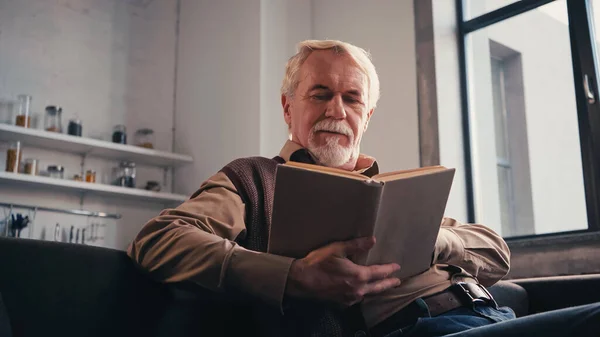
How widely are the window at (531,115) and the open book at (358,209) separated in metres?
1.91

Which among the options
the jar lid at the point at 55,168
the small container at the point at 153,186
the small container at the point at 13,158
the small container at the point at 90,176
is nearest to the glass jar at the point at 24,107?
the small container at the point at 13,158

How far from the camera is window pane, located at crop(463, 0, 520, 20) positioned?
353cm

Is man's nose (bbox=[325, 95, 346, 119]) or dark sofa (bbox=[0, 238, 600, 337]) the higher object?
man's nose (bbox=[325, 95, 346, 119])

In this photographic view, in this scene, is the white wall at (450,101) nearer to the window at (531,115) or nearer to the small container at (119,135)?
the window at (531,115)

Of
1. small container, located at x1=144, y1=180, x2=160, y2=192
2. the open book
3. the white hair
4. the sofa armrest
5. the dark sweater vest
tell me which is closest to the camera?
the open book

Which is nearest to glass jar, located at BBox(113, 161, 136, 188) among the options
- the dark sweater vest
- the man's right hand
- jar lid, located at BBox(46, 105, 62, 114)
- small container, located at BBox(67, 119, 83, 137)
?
small container, located at BBox(67, 119, 83, 137)

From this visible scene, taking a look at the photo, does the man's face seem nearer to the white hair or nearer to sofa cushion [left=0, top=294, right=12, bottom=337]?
the white hair

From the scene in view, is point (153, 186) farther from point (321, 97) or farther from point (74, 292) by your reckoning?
point (74, 292)

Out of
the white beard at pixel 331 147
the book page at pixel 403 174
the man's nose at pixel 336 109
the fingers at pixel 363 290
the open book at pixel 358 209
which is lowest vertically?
the fingers at pixel 363 290

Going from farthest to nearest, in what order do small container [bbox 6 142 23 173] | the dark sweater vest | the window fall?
small container [bbox 6 142 23 173] < the window < the dark sweater vest

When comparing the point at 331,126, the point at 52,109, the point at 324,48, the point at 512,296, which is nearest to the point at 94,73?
the point at 52,109

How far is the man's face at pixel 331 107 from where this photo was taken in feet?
5.55

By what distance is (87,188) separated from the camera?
385 centimetres

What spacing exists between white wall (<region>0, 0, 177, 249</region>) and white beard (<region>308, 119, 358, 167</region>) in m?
2.69
